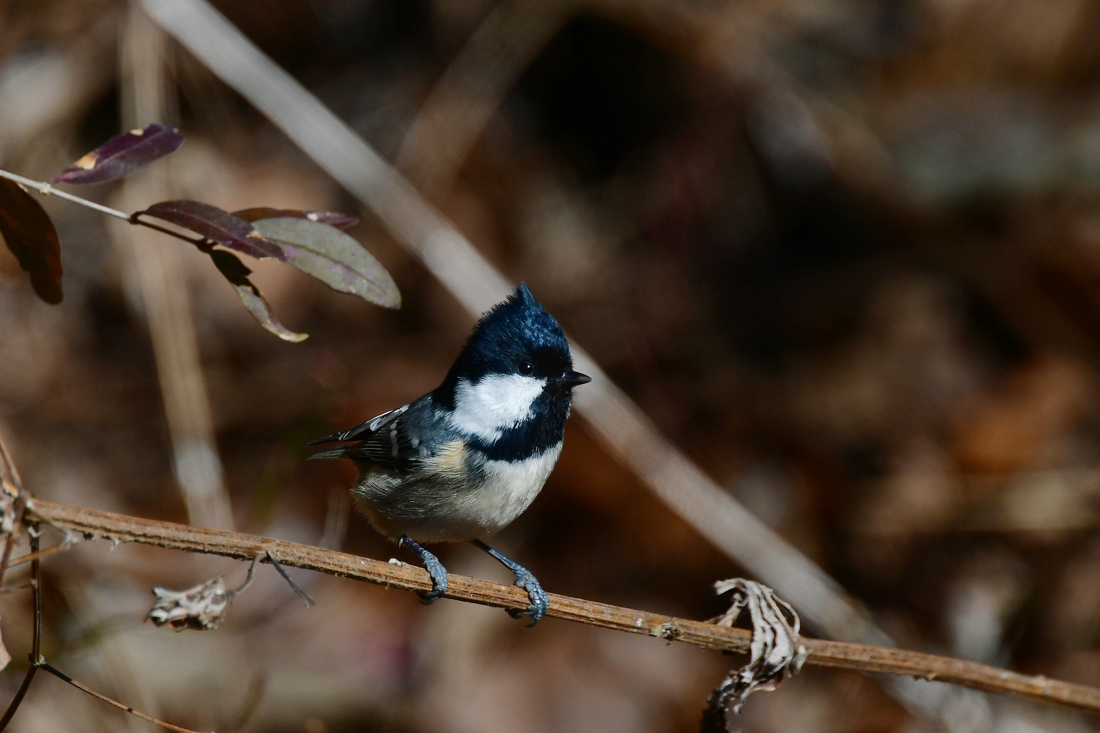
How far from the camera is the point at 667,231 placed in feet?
16.1

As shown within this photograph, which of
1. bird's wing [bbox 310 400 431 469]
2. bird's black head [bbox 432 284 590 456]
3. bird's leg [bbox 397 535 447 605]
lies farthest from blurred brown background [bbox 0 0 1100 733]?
bird's black head [bbox 432 284 590 456]

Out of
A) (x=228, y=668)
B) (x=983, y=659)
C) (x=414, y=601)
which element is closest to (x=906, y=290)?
(x=983, y=659)

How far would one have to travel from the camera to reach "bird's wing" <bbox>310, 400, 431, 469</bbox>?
2.37 m

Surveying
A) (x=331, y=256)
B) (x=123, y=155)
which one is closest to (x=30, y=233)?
(x=123, y=155)

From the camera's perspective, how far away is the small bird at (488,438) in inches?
86.4

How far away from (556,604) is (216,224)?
3.26 ft

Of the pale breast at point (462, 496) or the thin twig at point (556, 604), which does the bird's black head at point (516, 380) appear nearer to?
the pale breast at point (462, 496)

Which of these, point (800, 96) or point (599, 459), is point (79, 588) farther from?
point (800, 96)

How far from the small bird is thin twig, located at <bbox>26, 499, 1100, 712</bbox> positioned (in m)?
0.28

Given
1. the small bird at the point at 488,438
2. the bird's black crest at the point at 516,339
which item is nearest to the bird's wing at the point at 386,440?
the small bird at the point at 488,438

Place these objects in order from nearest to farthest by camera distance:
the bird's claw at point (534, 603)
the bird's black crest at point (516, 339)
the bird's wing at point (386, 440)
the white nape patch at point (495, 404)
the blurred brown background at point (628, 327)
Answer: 1. the bird's claw at point (534, 603)
2. the bird's black crest at point (516, 339)
3. the white nape patch at point (495, 404)
4. the bird's wing at point (386, 440)
5. the blurred brown background at point (628, 327)

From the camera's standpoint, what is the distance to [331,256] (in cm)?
146

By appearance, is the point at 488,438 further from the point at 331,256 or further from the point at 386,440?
the point at 331,256

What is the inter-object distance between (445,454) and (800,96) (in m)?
3.47
